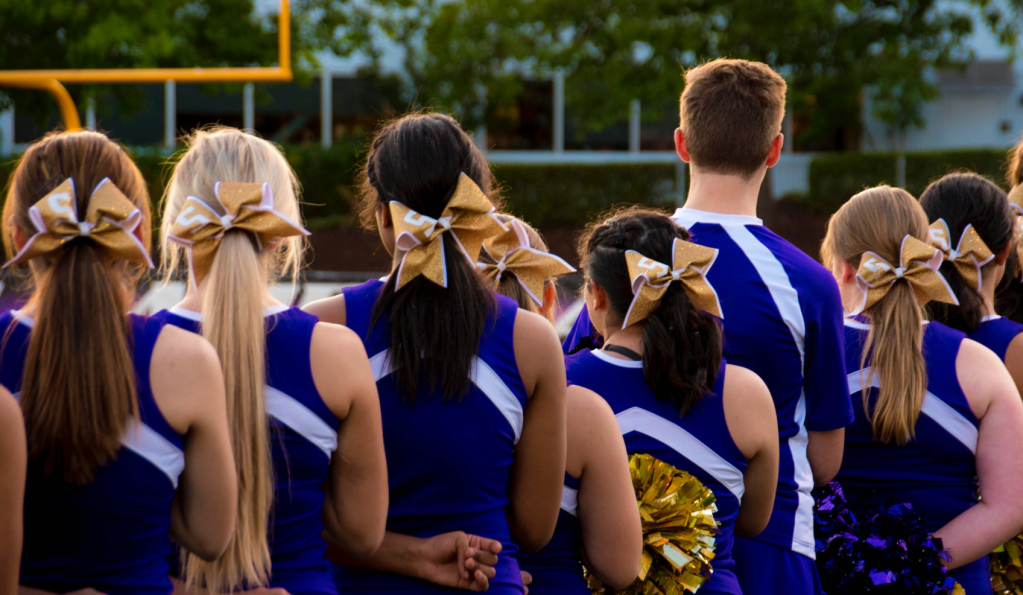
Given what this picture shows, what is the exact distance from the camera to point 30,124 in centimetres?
1977

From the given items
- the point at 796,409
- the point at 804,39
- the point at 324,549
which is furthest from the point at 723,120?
the point at 804,39

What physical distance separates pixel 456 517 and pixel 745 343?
37.2 inches

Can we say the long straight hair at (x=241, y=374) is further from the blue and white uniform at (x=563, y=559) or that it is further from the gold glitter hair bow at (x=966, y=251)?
the gold glitter hair bow at (x=966, y=251)

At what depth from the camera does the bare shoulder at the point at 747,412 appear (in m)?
2.42

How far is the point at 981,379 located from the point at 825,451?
0.51 meters

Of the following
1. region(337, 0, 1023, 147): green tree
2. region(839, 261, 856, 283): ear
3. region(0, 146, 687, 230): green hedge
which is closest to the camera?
region(839, 261, 856, 283): ear

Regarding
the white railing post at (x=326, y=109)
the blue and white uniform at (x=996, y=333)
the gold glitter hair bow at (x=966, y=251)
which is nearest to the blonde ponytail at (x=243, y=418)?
the gold glitter hair bow at (x=966, y=251)

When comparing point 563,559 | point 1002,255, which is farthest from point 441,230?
point 1002,255

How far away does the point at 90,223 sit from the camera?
1900 mm

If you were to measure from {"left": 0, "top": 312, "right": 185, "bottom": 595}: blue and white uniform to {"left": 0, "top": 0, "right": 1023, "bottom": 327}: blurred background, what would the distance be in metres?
9.00

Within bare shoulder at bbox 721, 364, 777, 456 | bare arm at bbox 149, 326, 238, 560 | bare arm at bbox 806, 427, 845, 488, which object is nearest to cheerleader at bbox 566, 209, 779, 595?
bare shoulder at bbox 721, 364, 777, 456

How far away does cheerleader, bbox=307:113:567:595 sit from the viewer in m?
2.14

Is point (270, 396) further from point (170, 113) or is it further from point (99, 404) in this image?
point (170, 113)

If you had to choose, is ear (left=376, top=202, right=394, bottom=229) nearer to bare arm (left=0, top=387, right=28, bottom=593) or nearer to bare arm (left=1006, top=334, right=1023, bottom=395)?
bare arm (left=0, top=387, right=28, bottom=593)
